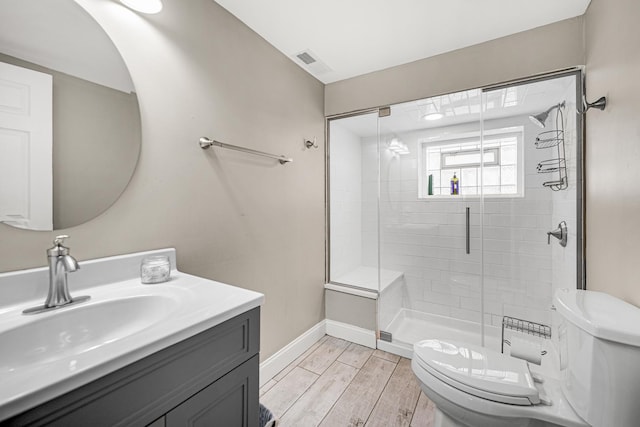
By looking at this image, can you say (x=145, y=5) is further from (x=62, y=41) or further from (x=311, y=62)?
(x=311, y=62)

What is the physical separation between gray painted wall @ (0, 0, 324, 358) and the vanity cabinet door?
0.68 m

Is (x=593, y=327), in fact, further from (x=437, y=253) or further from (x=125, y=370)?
(x=437, y=253)

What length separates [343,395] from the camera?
5.50 ft

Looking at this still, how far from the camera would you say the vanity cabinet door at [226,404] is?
711 millimetres

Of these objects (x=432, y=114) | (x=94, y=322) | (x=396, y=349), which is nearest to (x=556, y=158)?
(x=432, y=114)

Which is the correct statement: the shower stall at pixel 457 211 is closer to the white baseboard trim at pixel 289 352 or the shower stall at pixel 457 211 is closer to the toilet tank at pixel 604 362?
the white baseboard trim at pixel 289 352

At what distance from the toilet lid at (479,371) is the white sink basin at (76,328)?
43.4 inches

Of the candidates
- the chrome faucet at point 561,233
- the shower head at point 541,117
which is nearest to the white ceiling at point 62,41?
the shower head at point 541,117

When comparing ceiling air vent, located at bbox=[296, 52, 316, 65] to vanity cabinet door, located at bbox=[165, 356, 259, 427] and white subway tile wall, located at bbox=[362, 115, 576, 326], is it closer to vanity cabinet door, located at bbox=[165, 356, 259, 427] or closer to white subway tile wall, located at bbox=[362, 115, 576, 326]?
white subway tile wall, located at bbox=[362, 115, 576, 326]

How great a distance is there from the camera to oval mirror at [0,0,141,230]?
2.83ft

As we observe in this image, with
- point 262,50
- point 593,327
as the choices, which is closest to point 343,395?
point 593,327

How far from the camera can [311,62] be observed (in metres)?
2.12

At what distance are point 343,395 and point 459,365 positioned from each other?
80 cm

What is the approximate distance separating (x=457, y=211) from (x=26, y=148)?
2.68m
